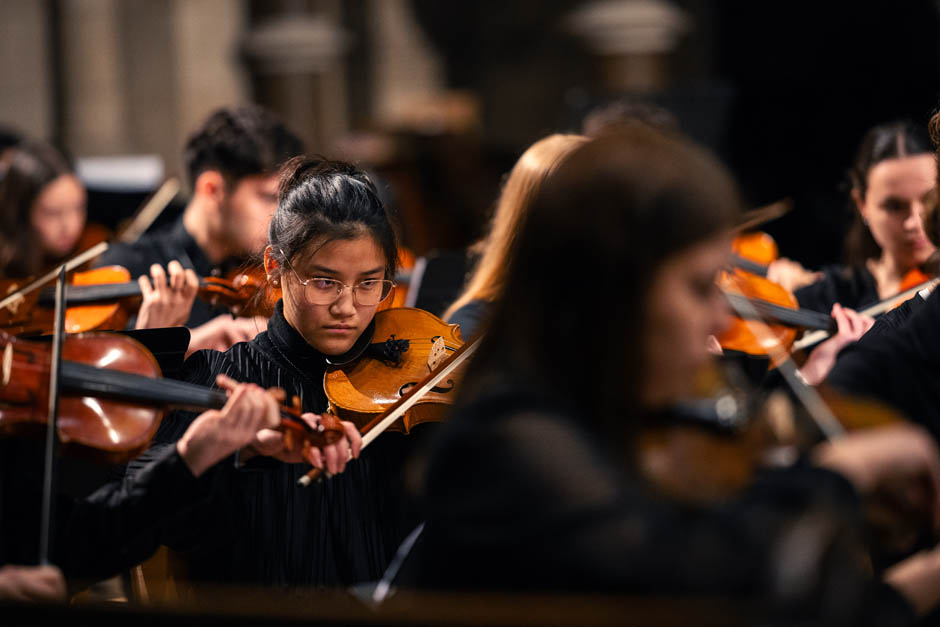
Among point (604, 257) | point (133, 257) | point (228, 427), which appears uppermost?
point (604, 257)

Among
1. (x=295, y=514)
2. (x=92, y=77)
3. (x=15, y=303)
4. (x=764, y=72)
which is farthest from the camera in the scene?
(x=764, y=72)

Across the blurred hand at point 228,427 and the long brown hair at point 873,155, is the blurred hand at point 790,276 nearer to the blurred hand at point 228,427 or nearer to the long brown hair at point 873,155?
the long brown hair at point 873,155

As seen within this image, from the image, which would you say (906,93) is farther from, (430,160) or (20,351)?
(20,351)

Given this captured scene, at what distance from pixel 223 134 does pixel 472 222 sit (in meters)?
4.21

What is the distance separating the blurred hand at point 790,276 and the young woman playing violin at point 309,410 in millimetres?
1430

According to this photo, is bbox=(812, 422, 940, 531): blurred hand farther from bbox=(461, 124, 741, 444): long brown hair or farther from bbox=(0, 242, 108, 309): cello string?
bbox=(0, 242, 108, 309): cello string

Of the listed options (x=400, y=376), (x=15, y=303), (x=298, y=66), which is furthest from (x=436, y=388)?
(x=298, y=66)

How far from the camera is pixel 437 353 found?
2.14m

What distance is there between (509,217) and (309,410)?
0.64m

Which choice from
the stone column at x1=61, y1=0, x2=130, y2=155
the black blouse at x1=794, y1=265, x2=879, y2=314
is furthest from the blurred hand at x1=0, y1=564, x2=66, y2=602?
the stone column at x1=61, y1=0, x2=130, y2=155

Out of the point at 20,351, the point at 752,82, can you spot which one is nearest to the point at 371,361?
the point at 20,351

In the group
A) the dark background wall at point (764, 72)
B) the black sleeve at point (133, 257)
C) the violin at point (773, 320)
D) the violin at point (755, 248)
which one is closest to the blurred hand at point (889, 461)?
the violin at point (773, 320)

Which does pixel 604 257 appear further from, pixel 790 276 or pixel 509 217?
pixel 790 276

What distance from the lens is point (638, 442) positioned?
46.9 inches
